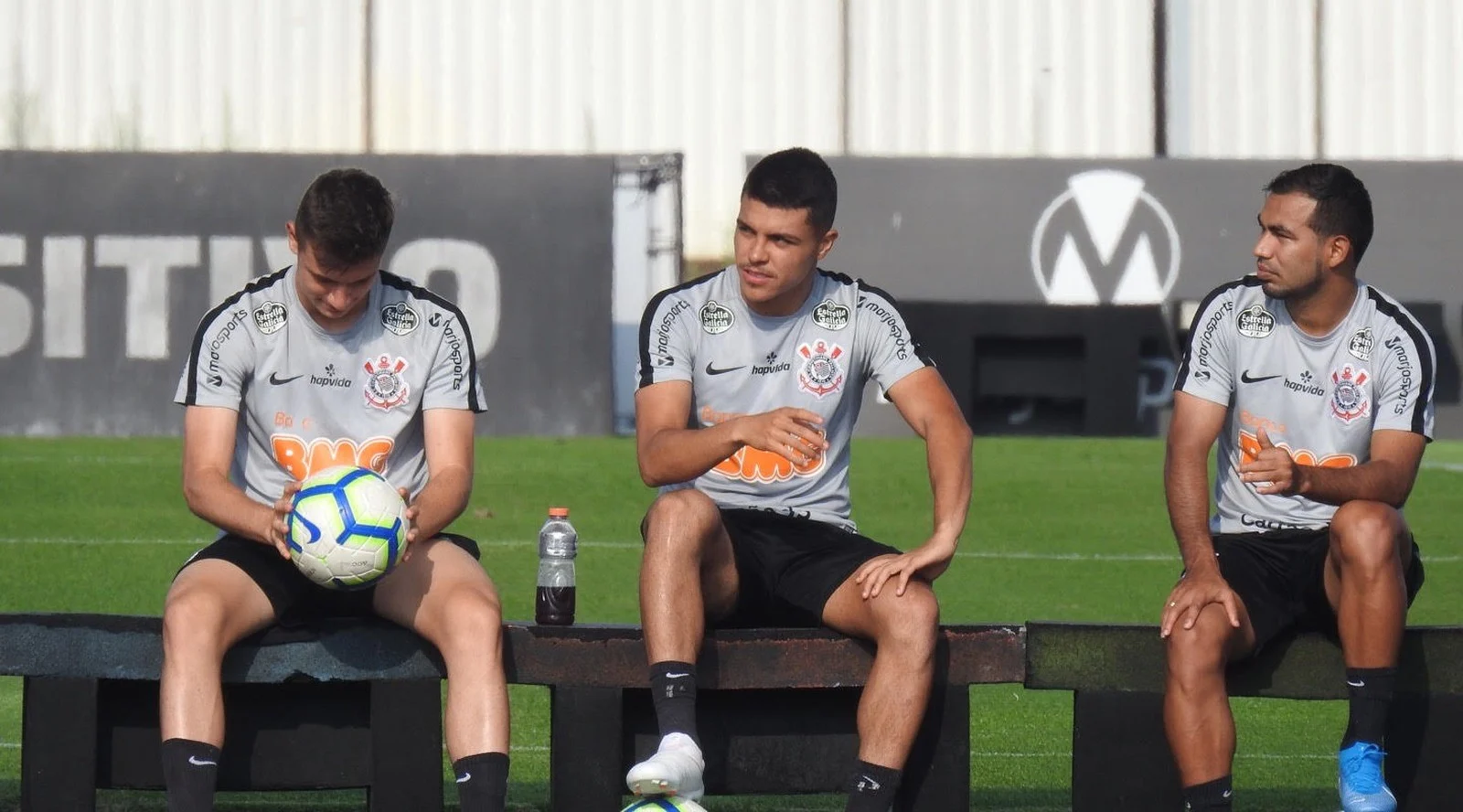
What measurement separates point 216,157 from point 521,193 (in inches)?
93.3

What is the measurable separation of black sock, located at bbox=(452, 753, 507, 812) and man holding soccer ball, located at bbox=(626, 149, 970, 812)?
41cm

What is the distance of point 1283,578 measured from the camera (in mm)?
5238

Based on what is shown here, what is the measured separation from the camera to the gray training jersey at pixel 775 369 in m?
5.40

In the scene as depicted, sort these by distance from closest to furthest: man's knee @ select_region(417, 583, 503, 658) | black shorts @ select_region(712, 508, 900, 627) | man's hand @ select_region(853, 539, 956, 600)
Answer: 1. man's knee @ select_region(417, 583, 503, 658)
2. man's hand @ select_region(853, 539, 956, 600)
3. black shorts @ select_region(712, 508, 900, 627)

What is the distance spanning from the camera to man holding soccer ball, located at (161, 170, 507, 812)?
4719 mm

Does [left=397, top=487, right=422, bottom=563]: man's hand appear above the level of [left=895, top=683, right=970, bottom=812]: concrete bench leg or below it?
above

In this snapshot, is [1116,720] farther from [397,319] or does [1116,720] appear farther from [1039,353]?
[1039,353]

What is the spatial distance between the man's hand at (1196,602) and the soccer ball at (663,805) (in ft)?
4.35

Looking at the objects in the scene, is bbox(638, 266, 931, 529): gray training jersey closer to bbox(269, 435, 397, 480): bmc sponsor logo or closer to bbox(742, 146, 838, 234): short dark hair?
bbox(742, 146, 838, 234): short dark hair

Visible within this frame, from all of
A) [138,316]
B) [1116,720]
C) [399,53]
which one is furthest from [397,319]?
[399,53]

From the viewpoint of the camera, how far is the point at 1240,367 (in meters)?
5.39

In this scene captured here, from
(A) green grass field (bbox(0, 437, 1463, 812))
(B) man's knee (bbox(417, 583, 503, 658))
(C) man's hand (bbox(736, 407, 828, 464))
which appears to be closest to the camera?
(C) man's hand (bbox(736, 407, 828, 464))

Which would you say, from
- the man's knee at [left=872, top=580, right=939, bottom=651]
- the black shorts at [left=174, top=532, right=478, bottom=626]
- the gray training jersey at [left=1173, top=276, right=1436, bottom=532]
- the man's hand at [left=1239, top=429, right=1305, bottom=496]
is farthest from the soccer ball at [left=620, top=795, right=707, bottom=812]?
the gray training jersey at [left=1173, top=276, right=1436, bottom=532]

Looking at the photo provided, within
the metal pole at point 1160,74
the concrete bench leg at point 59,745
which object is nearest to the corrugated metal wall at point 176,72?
the metal pole at point 1160,74
